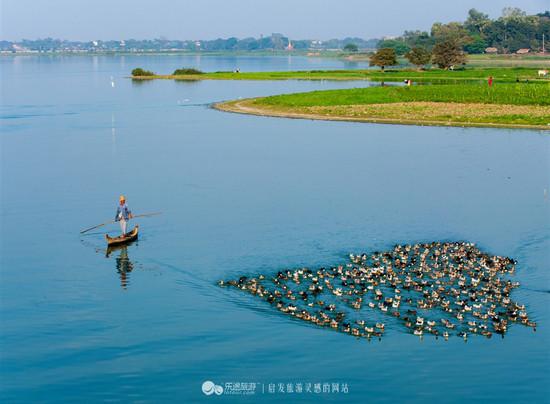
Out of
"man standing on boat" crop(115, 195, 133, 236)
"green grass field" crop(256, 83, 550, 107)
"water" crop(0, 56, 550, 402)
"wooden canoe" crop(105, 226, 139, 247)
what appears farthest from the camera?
"green grass field" crop(256, 83, 550, 107)

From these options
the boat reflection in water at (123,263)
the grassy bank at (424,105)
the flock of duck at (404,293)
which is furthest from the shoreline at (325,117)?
the boat reflection in water at (123,263)

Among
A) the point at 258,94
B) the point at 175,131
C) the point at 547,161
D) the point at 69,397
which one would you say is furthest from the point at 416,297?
the point at 258,94

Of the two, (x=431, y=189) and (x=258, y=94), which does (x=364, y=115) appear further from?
(x=431, y=189)

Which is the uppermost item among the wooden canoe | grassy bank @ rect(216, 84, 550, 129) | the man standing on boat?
grassy bank @ rect(216, 84, 550, 129)

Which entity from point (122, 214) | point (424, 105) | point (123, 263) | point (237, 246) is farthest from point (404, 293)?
point (424, 105)

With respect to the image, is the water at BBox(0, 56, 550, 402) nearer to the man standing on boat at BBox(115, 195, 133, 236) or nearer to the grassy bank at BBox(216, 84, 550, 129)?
the man standing on boat at BBox(115, 195, 133, 236)

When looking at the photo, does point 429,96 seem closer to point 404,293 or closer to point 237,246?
point 237,246

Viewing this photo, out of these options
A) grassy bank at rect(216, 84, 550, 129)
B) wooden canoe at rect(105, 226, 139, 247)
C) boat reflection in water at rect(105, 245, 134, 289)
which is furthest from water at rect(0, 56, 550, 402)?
grassy bank at rect(216, 84, 550, 129)
